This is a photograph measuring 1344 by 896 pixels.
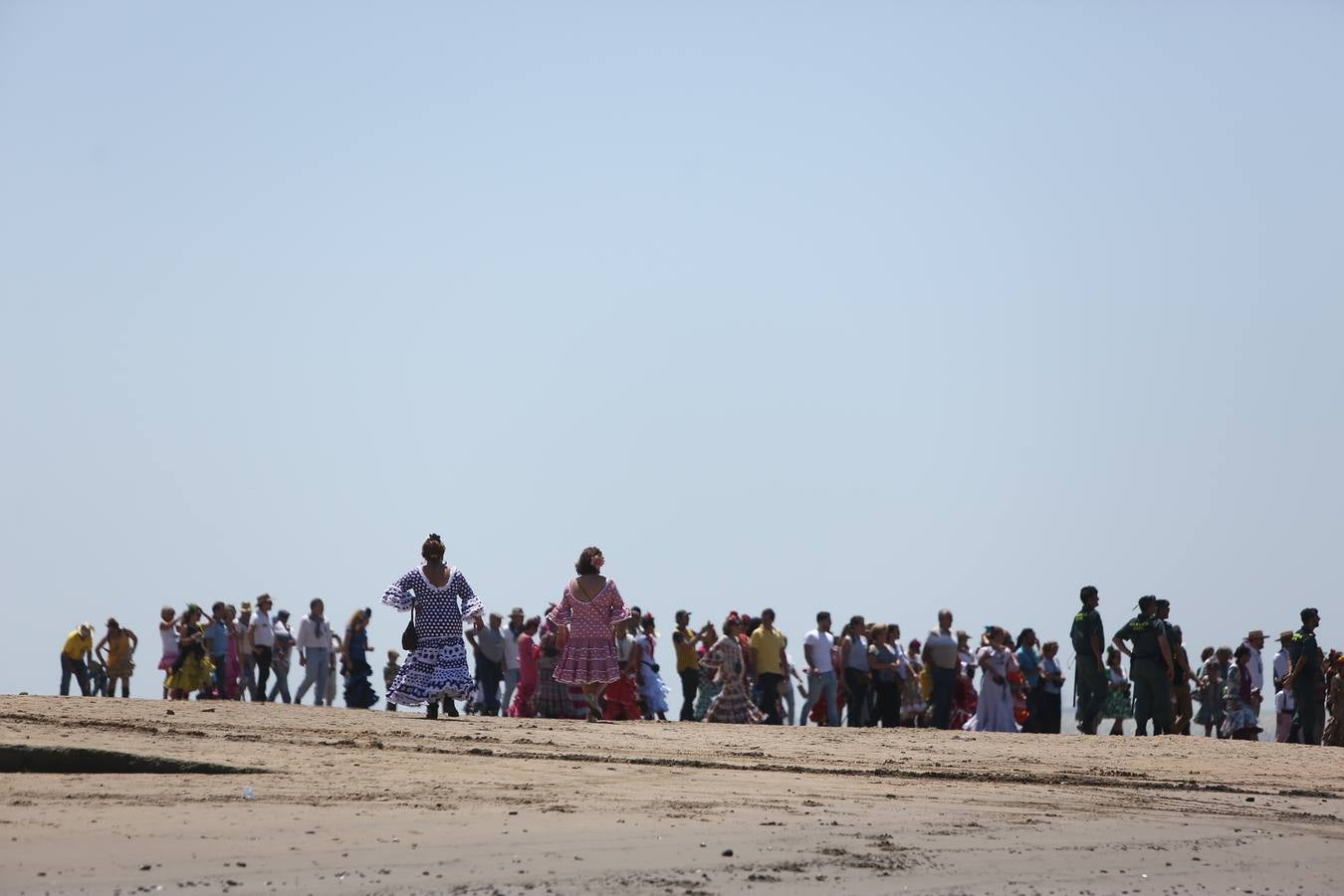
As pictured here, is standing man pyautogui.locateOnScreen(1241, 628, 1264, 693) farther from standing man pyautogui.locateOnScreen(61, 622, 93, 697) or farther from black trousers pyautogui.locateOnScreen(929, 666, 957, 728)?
standing man pyautogui.locateOnScreen(61, 622, 93, 697)

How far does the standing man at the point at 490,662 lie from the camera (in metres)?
26.3

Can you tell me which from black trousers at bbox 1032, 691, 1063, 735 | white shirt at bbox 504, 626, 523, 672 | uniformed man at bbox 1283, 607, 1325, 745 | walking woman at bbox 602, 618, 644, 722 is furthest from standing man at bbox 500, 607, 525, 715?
uniformed man at bbox 1283, 607, 1325, 745

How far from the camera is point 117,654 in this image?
26.0 meters

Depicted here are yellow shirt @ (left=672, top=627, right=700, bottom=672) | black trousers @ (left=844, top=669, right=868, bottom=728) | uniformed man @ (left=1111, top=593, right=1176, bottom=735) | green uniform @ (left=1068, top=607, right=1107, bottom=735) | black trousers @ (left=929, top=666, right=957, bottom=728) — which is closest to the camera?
uniformed man @ (left=1111, top=593, right=1176, bottom=735)

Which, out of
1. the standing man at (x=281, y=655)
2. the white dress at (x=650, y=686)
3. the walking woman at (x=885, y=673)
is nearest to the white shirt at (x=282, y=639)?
the standing man at (x=281, y=655)

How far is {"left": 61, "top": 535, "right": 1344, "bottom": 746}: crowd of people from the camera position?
19.5 meters

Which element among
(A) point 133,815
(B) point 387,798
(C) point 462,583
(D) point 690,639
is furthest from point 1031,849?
(D) point 690,639

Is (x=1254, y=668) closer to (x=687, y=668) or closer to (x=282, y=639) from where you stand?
(x=687, y=668)

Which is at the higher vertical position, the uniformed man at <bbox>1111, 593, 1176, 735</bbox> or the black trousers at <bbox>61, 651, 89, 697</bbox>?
the uniformed man at <bbox>1111, 593, 1176, 735</bbox>

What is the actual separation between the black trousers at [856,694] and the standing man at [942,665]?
913mm

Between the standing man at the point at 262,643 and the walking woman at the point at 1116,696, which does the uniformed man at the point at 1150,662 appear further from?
the standing man at the point at 262,643

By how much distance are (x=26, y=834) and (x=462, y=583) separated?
10.0 meters

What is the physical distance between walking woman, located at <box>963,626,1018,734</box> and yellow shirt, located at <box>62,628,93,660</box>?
40.6ft

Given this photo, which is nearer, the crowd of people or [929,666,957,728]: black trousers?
the crowd of people
